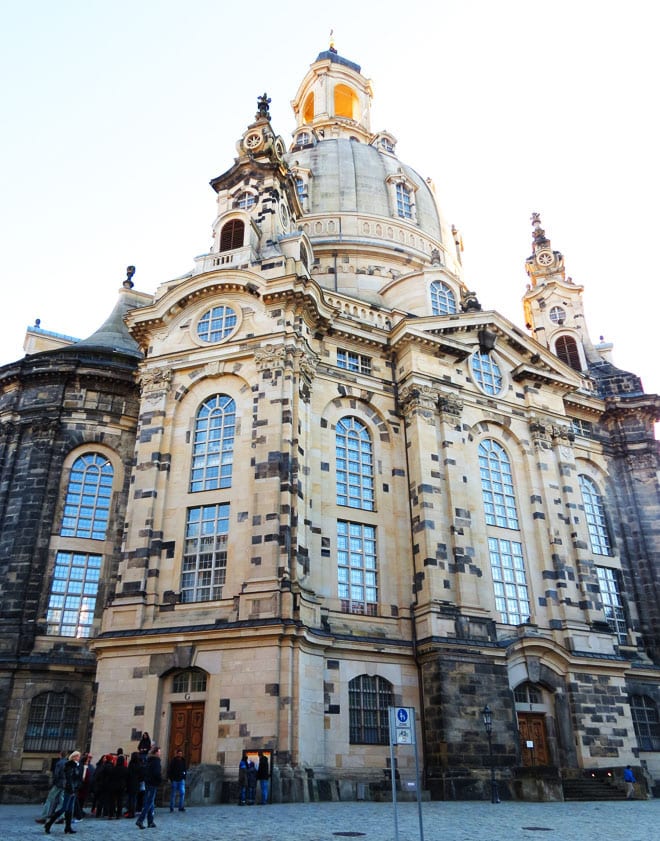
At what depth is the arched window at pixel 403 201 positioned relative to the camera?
5188 cm

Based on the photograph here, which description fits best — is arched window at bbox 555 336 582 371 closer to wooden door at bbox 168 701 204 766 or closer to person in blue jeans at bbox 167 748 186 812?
wooden door at bbox 168 701 204 766

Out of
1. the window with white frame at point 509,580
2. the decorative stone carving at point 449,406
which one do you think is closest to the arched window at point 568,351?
the decorative stone carving at point 449,406

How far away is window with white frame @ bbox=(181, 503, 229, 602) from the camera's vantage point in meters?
28.5

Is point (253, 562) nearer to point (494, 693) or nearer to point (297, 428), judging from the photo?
point (297, 428)

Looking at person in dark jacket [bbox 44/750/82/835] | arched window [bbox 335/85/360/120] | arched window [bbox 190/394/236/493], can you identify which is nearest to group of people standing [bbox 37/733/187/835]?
person in dark jacket [bbox 44/750/82/835]

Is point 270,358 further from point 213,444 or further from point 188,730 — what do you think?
point 188,730

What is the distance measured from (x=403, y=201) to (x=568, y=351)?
51.7 feet

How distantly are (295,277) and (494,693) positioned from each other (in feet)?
62.9

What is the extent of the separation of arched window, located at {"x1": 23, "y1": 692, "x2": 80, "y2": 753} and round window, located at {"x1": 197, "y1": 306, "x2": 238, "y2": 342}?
16.4 m

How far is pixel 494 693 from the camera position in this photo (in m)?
28.8

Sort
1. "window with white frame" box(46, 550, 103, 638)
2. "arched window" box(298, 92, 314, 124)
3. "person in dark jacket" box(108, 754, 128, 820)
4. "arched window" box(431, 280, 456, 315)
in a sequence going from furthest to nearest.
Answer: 1. "arched window" box(298, 92, 314, 124)
2. "arched window" box(431, 280, 456, 315)
3. "window with white frame" box(46, 550, 103, 638)
4. "person in dark jacket" box(108, 754, 128, 820)

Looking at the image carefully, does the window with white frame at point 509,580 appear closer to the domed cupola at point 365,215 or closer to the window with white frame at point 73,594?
the domed cupola at point 365,215

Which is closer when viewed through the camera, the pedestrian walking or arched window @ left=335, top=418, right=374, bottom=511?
the pedestrian walking

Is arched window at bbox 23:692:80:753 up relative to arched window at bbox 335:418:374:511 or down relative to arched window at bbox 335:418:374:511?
down
